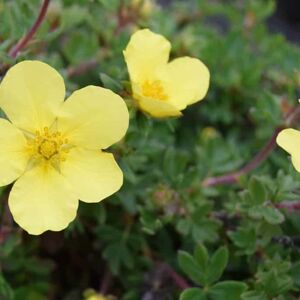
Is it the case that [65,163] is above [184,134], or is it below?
above

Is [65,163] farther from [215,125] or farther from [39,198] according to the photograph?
[215,125]

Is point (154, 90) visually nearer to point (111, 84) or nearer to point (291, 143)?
point (111, 84)

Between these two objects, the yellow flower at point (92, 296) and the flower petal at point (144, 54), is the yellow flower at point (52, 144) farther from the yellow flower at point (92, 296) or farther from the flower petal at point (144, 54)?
the yellow flower at point (92, 296)

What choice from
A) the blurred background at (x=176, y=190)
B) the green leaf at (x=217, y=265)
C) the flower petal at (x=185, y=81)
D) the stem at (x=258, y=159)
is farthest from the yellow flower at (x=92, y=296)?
the flower petal at (x=185, y=81)

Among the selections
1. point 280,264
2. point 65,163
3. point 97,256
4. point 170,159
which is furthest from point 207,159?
point 65,163

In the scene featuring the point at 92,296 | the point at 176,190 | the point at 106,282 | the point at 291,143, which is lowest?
the point at 106,282

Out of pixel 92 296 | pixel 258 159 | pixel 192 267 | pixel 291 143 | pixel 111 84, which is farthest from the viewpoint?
pixel 258 159

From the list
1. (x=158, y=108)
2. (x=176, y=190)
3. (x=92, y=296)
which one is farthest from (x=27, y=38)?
(x=92, y=296)

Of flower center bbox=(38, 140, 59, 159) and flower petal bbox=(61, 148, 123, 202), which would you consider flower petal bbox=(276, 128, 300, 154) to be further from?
flower center bbox=(38, 140, 59, 159)
